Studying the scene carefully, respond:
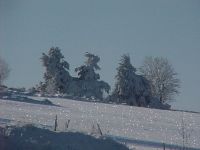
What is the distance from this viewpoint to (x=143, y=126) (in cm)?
2092

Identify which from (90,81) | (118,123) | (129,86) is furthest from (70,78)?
(118,123)

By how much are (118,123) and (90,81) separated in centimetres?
2888

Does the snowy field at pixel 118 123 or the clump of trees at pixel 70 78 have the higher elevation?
the clump of trees at pixel 70 78

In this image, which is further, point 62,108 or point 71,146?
point 62,108

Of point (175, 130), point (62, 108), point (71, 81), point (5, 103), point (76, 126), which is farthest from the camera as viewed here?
point (71, 81)

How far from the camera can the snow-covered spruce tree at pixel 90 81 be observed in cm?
4681

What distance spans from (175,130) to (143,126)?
3.04 ft

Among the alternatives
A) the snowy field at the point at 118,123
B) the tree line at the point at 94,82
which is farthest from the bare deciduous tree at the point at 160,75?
the snowy field at the point at 118,123

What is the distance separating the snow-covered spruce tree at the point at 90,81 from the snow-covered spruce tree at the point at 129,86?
1.33 meters

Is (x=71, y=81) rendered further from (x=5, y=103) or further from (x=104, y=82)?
(x=5, y=103)

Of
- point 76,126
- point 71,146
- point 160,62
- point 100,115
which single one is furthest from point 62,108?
point 160,62

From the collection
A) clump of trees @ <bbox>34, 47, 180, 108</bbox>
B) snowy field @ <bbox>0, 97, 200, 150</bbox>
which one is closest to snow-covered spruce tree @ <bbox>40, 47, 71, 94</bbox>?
clump of trees @ <bbox>34, 47, 180, 108</bbox>

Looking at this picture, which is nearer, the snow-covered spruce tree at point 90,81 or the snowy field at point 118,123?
the snowy field at point 118,123

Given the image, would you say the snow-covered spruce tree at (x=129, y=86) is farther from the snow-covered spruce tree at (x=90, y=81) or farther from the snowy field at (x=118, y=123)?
the snowy field at (x=118, y=123)
